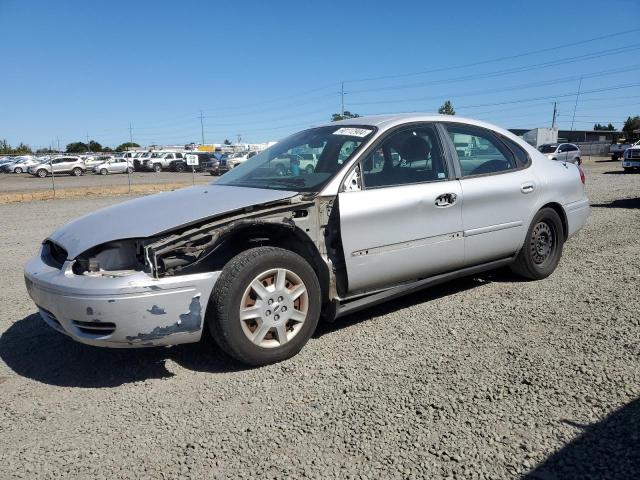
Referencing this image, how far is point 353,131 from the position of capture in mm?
4152

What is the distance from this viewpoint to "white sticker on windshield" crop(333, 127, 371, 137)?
4.03 meters

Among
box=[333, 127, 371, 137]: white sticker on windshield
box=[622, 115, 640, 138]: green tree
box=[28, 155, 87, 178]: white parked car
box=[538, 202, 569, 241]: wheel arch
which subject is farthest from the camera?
box=[622, 115, 640, 138]: green tree

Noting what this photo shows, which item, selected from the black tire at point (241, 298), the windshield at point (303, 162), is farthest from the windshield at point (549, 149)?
the black tire at point (241, 298)

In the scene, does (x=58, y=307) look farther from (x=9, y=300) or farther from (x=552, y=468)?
(x=552, y=468)

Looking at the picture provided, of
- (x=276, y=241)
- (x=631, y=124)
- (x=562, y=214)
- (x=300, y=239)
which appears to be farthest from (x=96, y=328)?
(x=631, y=124)

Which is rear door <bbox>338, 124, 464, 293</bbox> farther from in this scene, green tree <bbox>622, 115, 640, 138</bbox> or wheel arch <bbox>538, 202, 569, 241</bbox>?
green tree <bbox>622, 115, 640, 138</bbox>

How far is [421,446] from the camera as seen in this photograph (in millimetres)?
2432

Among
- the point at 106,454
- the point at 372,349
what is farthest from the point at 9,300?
the point at 372,349

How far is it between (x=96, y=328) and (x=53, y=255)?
0.90 m

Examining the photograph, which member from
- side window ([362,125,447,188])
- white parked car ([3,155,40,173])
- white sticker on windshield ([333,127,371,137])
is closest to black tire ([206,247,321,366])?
side window ([362,125,447,188])

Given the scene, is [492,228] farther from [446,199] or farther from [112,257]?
[112,257]

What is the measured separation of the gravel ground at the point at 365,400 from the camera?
7.69 ft

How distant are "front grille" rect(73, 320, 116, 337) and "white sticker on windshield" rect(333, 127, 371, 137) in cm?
226

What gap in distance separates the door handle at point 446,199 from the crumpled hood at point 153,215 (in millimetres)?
1223
